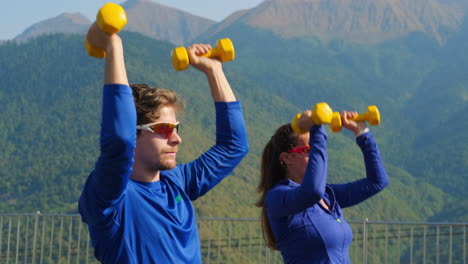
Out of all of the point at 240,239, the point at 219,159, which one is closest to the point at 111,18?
the point at 219,159

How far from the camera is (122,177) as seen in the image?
1.80 m

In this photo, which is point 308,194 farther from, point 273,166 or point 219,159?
point 273,166

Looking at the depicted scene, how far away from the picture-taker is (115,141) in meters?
1.74

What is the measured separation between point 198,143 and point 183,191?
213 ft

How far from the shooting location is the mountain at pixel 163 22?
550ft

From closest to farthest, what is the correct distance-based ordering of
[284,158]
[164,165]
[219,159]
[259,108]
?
1. [164,165]
2. [219,159]
3. [284,158]
4. [259,108]

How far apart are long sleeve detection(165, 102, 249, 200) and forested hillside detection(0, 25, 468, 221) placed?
48083mm

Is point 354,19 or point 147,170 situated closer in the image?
point 147,170

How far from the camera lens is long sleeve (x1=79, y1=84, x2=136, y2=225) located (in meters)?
1.73

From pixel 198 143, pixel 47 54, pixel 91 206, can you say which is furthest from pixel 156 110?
pixel 47 54

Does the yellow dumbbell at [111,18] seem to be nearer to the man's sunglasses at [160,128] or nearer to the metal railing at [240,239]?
the man's sunglasses at [160,128]

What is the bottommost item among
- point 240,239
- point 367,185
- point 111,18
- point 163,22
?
point 240,239

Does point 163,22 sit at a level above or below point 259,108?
→ above

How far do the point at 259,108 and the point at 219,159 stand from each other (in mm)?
92223
